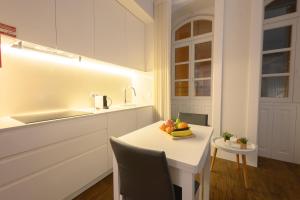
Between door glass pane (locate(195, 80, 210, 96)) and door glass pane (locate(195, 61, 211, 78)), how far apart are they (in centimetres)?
13

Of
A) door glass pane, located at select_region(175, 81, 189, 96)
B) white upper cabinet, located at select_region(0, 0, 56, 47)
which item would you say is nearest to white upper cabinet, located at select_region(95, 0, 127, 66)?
white upper cabinet, located at select_region(0, 0, 56, 47)

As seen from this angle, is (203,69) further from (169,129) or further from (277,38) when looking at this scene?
(169,129)

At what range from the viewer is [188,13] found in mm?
3170

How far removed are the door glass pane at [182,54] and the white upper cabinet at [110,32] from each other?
1.41m

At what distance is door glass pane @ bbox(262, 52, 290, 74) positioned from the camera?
7.45 ft

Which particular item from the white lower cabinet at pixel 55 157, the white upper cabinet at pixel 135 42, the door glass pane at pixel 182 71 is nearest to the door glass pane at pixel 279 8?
the door glass pane at pixel 182 71

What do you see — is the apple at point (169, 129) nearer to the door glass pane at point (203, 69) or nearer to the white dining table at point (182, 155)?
the white dining table at point (182, 155)

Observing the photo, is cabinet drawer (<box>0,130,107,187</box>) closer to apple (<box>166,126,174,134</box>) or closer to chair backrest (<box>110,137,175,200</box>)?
chair backrest (<box>110,137,175,200</box>)

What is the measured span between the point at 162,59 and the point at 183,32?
1.00 meters

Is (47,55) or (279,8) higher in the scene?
(279,8)

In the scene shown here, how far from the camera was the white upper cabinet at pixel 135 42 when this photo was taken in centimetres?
264

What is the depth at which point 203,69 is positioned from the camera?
3068mm

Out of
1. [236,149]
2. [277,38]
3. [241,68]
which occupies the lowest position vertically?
[236,149]

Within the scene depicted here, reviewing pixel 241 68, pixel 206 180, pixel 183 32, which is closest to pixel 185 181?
pixel 206 180
